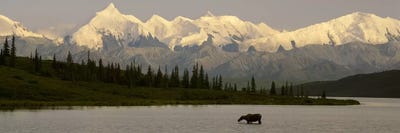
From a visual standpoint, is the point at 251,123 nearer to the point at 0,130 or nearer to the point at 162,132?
the point at 162,132

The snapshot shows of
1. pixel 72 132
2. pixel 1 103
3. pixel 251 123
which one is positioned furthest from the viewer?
pixel 1 103

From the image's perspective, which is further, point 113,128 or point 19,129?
point 113,128

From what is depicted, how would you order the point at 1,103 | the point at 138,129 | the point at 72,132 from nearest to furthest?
the point at 72,132
the point at 138,129
the point at 1,103

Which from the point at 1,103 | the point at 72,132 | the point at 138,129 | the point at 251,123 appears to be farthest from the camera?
the point at 1,103

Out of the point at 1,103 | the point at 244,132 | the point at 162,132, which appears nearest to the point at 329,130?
the point at 244,132

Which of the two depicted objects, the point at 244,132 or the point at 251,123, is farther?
the point at 251,123

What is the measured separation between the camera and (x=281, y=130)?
97.5 meters

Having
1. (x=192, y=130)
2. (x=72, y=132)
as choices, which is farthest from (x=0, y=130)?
(x=192, y=130)

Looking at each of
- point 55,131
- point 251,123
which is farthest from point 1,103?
point 55,131

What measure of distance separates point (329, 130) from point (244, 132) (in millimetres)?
13711

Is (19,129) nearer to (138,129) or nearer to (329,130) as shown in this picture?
(138,129)

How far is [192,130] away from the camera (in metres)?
93.6

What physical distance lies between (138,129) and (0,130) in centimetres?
1741

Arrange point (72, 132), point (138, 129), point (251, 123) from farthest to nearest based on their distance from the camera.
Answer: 1. point (251, 123)
2. point (138, 129)
3. point (72, 132)
